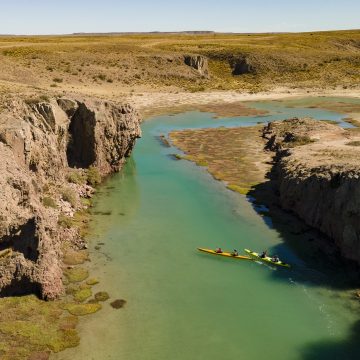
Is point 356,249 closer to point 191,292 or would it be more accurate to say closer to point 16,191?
point 191,292

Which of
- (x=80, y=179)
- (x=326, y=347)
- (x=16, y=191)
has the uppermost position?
(x=16, y=191)

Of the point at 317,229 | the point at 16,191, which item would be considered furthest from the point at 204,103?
the point at 16,191

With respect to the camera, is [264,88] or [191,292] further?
[264,88]

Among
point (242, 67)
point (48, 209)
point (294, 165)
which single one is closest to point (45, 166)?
point (48, 209)

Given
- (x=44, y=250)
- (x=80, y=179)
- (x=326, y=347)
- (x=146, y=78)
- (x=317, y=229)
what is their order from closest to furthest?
(x=326, y=347)
(x=44, y=250)
(x=317, y=229)
(x=80, y=179)
(x=146, y=78)

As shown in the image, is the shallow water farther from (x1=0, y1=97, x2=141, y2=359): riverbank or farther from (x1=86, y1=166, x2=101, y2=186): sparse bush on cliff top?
(x1=86, y1=166, x2=101, y2=186): sparse bush on cliff top

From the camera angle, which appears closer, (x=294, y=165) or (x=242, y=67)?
(x=294, y=165)

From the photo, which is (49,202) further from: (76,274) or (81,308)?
(81,308)
